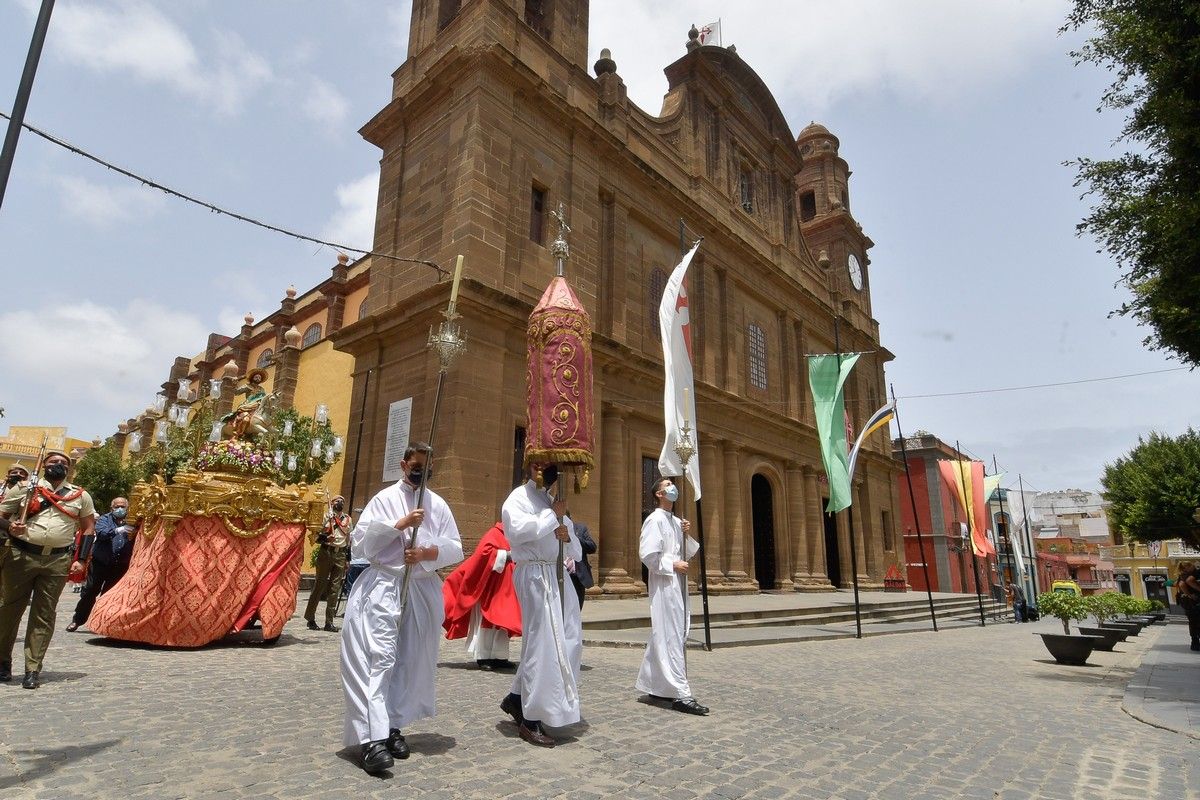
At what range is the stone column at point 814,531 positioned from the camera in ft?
73.4

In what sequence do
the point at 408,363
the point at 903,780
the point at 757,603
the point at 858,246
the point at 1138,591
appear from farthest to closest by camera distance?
the point at 1138,591
the point at 858,246
the point at 757,603
the point at 408,363
the point at 903,780

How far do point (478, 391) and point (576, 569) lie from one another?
678cm

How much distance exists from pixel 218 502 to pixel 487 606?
3.42 metres

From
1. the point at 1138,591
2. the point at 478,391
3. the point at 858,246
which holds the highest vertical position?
the point at 858,246

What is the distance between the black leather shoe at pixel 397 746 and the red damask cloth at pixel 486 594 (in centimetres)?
320

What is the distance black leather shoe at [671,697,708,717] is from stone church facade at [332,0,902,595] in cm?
746

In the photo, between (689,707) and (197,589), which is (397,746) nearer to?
(689,707)

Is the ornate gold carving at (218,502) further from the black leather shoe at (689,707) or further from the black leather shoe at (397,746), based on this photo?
the black leather shoe at (689,707)

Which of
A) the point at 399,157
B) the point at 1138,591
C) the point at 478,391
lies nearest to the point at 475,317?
the point at 478,391

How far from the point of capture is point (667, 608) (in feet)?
18.9

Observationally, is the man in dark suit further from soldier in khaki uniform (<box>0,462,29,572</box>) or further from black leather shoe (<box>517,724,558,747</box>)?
soldier in khaki uniform (<box>0,462,29,572</box>)

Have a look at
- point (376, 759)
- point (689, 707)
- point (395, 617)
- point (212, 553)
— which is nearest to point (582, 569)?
point (689, 707)

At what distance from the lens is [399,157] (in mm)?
16406

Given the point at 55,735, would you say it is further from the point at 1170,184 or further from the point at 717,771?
the point at 1170,184
